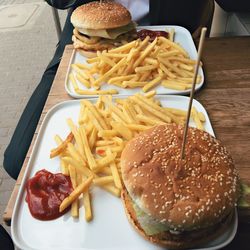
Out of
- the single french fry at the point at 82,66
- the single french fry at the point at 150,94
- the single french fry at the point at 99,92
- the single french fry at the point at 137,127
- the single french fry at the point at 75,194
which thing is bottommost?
the single french fry at the point at 99,92

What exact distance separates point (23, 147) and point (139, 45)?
36.4 inches

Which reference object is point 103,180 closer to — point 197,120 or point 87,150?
point 87,150

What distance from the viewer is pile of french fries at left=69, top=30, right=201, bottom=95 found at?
1.80 m

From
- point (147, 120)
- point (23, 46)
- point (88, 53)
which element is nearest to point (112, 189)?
point (147, 120)

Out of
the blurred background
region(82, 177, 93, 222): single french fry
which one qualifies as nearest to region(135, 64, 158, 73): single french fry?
region(82, 177, 93, 222): single french fry

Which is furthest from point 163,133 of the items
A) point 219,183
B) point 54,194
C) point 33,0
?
point 33,0

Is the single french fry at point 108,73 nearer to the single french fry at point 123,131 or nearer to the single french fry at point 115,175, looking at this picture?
the single french fry at point 123,131

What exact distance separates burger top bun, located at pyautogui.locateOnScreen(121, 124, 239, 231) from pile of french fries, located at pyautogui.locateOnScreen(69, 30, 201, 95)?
680 mm

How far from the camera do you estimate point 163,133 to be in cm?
120

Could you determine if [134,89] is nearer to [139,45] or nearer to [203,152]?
[139,45]

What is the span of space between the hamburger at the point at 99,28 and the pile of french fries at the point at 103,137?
583 millimetres

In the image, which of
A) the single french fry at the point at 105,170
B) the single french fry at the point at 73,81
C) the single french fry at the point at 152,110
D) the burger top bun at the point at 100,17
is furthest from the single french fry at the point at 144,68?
the single french fry at the point at 105,170

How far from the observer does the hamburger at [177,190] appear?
39.0 inches

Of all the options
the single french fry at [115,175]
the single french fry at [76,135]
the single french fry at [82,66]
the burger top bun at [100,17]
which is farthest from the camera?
the burger top bun at [100,17]
